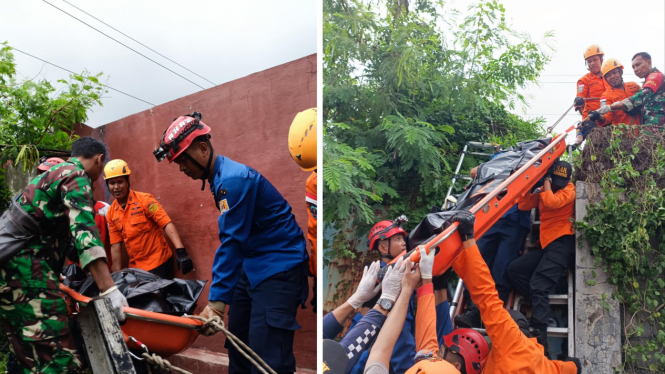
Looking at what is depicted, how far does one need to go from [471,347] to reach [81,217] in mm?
1677

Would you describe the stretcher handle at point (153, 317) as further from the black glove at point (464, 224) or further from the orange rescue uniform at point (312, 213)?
the black glove at point (464, 224)

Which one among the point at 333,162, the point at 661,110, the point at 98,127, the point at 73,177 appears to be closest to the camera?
the point at 73,177

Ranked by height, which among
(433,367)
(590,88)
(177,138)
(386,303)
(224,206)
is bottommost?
(433,367)

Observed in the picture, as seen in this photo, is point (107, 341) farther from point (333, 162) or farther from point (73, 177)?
point (333, 162)

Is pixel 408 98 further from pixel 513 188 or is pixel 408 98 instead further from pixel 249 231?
pixel 249 231

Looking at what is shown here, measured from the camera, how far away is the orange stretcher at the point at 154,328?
1977 mm

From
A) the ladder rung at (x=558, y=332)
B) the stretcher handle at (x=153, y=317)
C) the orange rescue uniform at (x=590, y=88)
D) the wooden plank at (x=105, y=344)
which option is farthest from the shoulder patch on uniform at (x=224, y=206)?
the orange rescue uniform at (x=590, y=88)

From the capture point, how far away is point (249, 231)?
7.25 feet

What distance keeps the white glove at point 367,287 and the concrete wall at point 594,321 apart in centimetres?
86

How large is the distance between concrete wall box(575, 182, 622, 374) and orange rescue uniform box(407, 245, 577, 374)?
9 centimetres

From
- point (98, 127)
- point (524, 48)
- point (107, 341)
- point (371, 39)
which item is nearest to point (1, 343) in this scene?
point (98, 127)

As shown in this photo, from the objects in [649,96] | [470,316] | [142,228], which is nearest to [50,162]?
[142,228]

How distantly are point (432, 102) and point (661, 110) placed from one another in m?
1.01

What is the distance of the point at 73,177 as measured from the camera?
1925 mm
